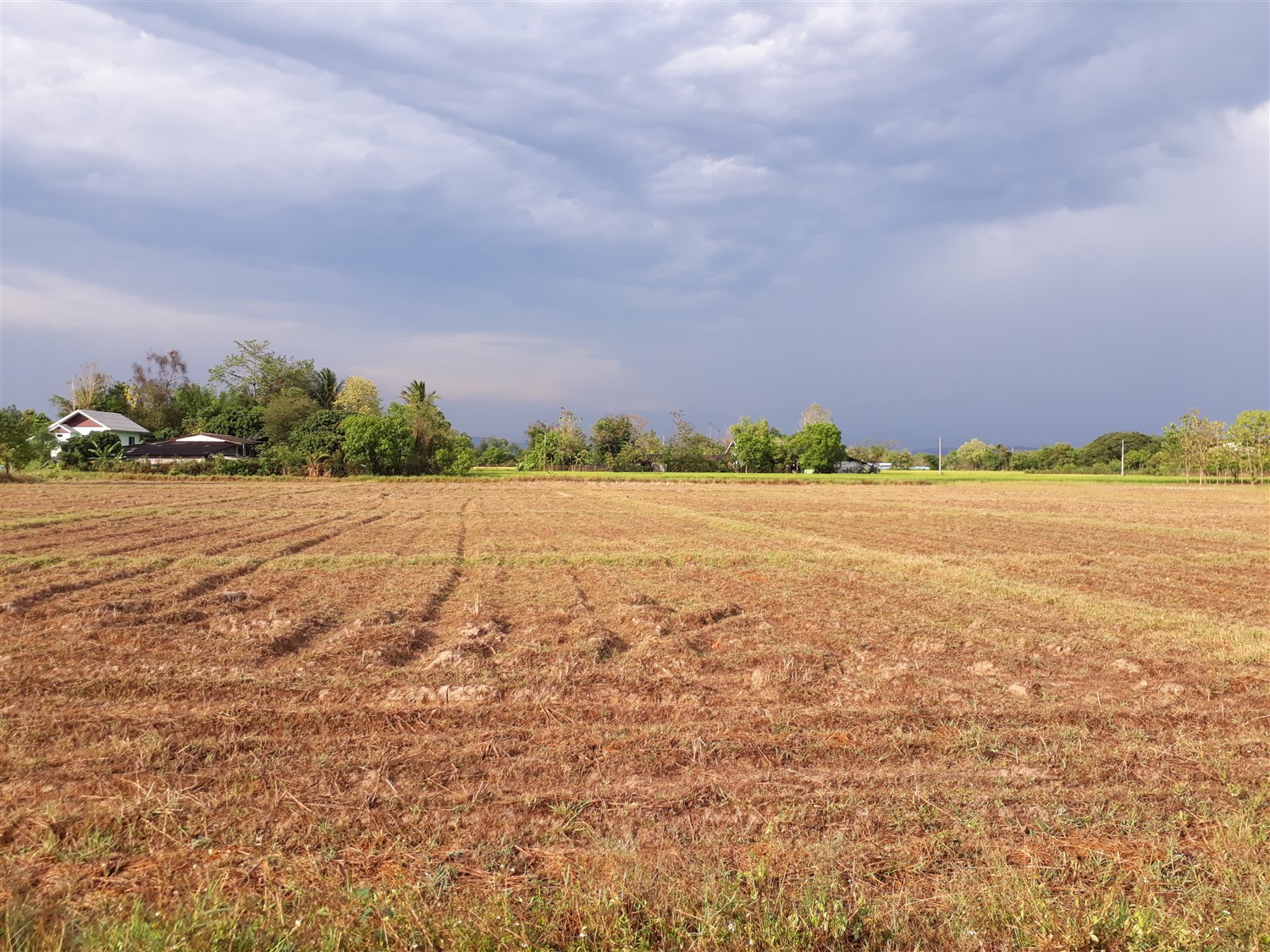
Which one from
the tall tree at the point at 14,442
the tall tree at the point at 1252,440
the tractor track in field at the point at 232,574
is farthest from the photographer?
the tall tree at the point at 1252,440

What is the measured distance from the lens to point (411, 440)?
61875 mm

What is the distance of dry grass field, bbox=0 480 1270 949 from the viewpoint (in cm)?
327

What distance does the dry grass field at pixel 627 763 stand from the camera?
327 cm

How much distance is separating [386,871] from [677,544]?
1495 centimetres

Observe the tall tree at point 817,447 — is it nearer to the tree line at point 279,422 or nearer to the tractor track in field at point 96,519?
the tree line at point 279,422

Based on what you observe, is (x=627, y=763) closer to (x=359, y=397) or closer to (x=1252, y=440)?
(x=1252, y=440)

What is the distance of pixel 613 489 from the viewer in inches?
1864

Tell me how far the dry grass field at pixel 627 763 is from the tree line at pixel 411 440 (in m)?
48.9

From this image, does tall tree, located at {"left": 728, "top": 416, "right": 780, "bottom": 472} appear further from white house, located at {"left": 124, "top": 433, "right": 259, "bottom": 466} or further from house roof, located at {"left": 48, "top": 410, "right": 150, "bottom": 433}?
house roof, located at {"left": 48, "top": 410, "right": 150, "bottom": 433}

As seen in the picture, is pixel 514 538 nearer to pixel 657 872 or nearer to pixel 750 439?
pixel 657 872

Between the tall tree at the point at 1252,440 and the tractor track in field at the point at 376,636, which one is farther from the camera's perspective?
the tall tree at the point at 1252,440

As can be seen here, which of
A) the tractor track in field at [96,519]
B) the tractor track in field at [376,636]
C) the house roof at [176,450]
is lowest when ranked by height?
the tractor track in field at [376,636]

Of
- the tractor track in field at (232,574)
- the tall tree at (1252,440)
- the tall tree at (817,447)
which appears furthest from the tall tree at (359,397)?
the tall tree at (1252,440)

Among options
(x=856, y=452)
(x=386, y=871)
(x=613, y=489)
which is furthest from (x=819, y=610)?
(x=856, y=452)
